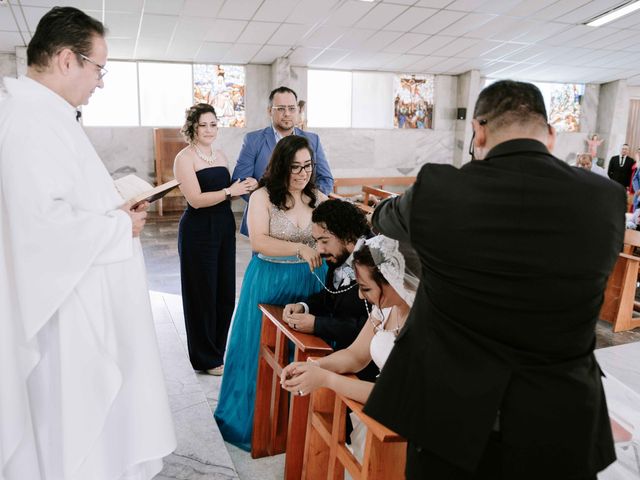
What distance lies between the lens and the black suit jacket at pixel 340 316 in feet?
7.60

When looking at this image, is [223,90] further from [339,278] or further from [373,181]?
[339,278]

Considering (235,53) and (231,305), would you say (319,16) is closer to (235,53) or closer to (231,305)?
(235,53)

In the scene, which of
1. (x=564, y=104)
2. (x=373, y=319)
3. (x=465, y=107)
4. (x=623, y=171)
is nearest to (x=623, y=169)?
(x=623, y=171)

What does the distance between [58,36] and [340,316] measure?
1561mm

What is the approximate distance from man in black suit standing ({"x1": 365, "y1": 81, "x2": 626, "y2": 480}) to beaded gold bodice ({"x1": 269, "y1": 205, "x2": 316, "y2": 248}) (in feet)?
5.10

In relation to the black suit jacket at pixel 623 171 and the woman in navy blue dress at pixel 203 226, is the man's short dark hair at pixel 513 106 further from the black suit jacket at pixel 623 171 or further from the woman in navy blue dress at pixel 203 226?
the black suit jacket at pixel 623 171

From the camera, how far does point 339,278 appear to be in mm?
2518

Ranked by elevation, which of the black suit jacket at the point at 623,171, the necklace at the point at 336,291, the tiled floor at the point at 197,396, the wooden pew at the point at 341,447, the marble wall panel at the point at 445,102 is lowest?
the tiled floor at the point at 197,396

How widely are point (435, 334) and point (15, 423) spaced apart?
1280 millimetres

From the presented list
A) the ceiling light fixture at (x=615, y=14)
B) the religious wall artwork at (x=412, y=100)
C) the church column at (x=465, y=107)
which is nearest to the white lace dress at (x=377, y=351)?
the ceiling light fixture at (x=615, y=14)

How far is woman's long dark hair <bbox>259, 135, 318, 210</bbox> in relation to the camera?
2.72 metres

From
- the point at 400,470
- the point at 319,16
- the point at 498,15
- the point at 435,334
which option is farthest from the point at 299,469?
the point at 498,15

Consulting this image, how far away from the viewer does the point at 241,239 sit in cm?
836

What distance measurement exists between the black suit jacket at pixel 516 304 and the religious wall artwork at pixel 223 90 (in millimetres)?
10412
